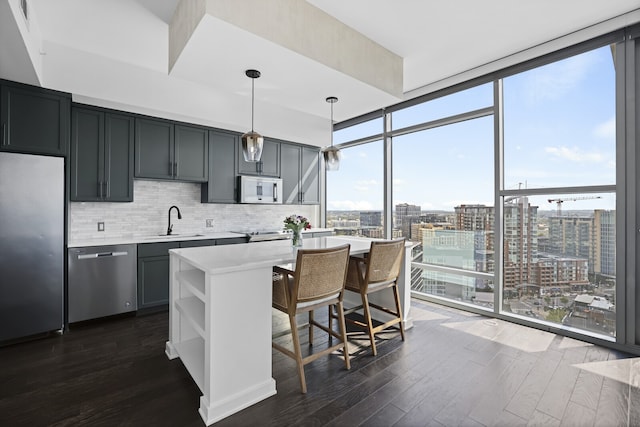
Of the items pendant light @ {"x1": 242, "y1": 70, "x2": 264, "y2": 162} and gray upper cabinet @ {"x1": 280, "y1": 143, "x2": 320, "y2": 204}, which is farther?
gray upper cabinet @ {"x1": 280, "y1": 143, "x2": 320, "y2": 204}

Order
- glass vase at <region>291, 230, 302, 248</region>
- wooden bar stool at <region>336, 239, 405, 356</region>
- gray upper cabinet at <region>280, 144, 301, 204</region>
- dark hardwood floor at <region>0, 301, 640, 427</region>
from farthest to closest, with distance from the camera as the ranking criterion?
gray upper cabinet at <region>280, 144, 301, 204</region> → glass vase at <region>291, 230, 302, 248</region> → wooden bar stool at <region>336, 239, 405, 356</region> → dark hardwood floor at <region>0, 301, 640, 427</region>

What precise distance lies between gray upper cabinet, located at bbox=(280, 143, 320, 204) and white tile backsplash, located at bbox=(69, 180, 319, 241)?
60cm

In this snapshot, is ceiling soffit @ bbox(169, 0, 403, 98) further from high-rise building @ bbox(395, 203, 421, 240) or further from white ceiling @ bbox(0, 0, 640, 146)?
high-rise building @ bbox(395, 203, 421, 240)

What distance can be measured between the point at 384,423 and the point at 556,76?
3623 mm

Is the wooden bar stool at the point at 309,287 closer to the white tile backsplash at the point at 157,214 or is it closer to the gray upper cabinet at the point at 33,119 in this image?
the white tile backsplash at the point at 157,214

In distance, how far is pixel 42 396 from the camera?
201 centimetres

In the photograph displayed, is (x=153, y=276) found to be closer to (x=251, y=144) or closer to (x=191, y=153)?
(x=191, y=153)

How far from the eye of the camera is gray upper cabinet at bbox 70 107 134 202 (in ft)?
10.8

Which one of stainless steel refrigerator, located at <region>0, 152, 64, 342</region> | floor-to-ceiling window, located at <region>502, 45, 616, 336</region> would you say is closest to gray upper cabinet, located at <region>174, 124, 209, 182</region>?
stainless steel refrigerator, located at <region>0, 152, 64, 342</region>

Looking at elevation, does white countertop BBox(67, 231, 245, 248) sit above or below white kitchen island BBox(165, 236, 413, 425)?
above

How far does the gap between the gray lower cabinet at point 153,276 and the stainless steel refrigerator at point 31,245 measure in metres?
0.70

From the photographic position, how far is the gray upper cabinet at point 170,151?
3.74 metres

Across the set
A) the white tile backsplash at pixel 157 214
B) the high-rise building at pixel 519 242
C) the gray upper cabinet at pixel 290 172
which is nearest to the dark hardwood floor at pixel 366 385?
the high-rise building at pixel 519 242

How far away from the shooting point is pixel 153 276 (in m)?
3.58
